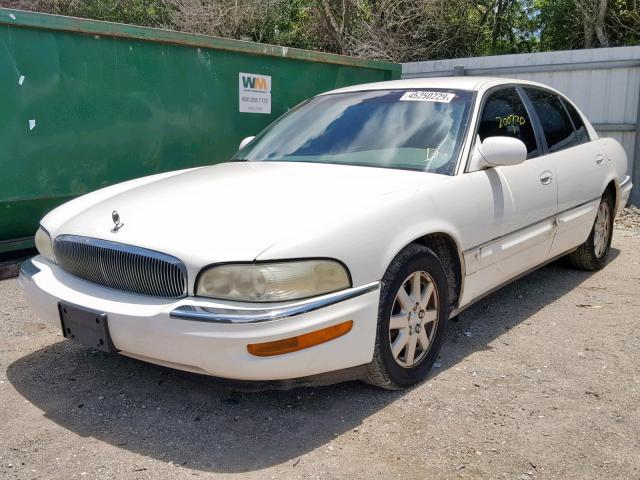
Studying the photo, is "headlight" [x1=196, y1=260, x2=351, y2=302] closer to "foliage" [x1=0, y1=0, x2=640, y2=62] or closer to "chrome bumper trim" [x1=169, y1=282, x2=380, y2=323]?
"chrome bumper trim" [x1=169, y1=282, x2=380, y2=323]

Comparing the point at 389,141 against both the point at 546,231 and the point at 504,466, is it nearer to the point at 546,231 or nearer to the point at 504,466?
the point at 546,231

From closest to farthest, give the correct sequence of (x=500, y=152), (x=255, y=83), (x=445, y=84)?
(x=500, y=152), (x=445, y=84), (x=255, y=83)

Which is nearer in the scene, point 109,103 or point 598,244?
point 598,244

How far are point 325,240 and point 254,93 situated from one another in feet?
15.1

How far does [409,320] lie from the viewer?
325cm

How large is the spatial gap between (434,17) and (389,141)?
9.84 metres

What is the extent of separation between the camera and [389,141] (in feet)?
12.7

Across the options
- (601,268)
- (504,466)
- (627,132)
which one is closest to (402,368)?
(504,466)

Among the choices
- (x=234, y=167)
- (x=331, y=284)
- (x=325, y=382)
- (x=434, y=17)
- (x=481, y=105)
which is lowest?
(x=325, y=382)

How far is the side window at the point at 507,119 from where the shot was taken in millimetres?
4070

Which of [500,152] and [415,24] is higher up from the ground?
[415,24]

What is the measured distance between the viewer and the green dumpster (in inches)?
205

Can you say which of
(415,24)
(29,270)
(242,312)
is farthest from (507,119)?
(415,24)

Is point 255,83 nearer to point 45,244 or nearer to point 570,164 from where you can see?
point 570,164
